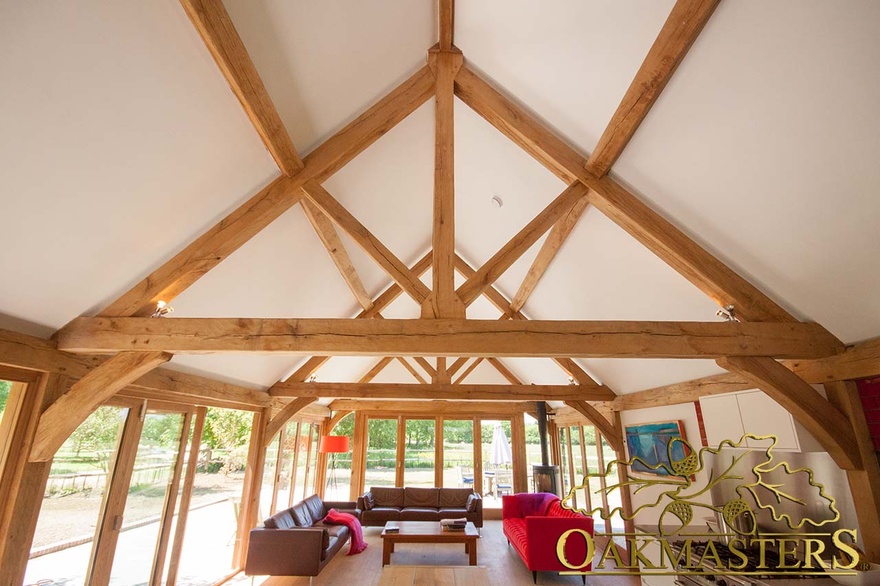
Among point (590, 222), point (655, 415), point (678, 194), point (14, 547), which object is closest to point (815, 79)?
point (678, 194)

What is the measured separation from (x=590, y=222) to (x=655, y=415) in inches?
129

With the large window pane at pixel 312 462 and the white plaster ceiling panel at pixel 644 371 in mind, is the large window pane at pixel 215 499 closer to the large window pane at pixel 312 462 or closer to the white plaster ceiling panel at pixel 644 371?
the large window pane at pixel 312 462

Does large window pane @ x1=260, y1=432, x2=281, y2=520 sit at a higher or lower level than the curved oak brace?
lower

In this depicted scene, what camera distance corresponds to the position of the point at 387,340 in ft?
10.00

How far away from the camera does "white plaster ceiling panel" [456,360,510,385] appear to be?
32.2 ft

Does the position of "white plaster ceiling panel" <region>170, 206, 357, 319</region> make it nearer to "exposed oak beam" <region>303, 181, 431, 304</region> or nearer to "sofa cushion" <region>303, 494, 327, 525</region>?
"exposed oak beam" <region>303, 181, 431, 304</region>

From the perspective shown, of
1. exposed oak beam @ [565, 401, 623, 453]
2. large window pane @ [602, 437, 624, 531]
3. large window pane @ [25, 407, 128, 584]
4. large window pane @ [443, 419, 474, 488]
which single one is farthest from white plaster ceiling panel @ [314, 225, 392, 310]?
large window pane @ [443, 419, 474, 488]

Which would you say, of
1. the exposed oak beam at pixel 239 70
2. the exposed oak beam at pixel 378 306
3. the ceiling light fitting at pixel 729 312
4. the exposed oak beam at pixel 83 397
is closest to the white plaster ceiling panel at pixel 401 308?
the exposed oak beam at pixel 378 306

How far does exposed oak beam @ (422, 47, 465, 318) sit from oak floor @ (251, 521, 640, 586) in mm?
3633

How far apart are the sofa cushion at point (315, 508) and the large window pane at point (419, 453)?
102 inches

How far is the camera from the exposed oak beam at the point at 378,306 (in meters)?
6.55

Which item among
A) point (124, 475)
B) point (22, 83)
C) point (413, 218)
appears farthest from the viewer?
point (413, 218)

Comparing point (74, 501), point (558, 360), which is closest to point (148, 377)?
point (74, 501)

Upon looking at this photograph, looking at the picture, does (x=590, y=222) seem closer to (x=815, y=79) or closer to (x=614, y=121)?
(x=614, y=121)
